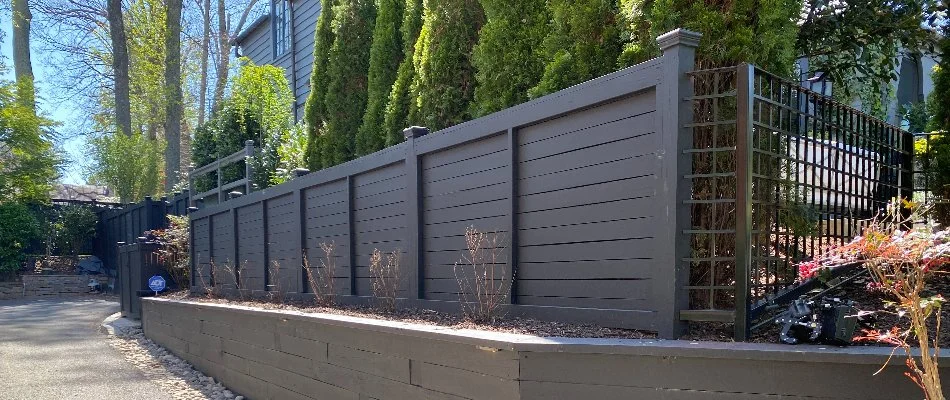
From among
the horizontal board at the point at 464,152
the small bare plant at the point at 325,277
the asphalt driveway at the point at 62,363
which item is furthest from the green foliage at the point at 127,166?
the horizontal board at the point at 464,152

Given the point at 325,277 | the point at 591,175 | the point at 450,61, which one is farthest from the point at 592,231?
the point at 325,277

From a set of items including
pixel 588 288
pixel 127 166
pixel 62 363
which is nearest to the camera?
pixel 588 288

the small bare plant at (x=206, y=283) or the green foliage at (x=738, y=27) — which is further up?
the green foliage at (x=738, y=27)

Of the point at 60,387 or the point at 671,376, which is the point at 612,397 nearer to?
the point at 671,376

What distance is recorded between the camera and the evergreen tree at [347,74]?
29.8 feet

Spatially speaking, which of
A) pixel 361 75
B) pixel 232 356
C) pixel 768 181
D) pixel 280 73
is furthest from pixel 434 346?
pixel 280 73

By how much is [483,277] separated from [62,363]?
19.6 feet

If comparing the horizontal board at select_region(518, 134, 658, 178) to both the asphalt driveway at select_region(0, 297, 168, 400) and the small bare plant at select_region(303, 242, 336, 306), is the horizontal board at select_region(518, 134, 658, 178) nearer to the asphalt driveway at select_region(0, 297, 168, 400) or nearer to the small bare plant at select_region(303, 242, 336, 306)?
the small bare plant at select_region(303, 242, 336, 306)

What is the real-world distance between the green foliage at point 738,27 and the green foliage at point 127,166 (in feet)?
71.4

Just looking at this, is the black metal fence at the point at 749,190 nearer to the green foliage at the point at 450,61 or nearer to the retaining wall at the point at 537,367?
the retaining wall at the point at 537,367

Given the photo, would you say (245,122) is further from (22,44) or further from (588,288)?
(22,44)

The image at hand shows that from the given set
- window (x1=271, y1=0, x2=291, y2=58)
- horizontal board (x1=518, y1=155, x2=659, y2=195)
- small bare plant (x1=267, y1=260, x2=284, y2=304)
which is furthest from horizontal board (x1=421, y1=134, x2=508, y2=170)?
window (x1=271, y1=0, x2=291, y2=58)

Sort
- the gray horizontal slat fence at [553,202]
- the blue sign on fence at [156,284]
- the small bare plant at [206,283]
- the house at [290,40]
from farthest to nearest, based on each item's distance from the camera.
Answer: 1. the house at [290,40]
2. the blue sign on fence at [156,284]
3. the small bare plant at [206,283]
4. the gray horizontal slat fence at [553,202]

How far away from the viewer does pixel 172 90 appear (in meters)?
22.0
